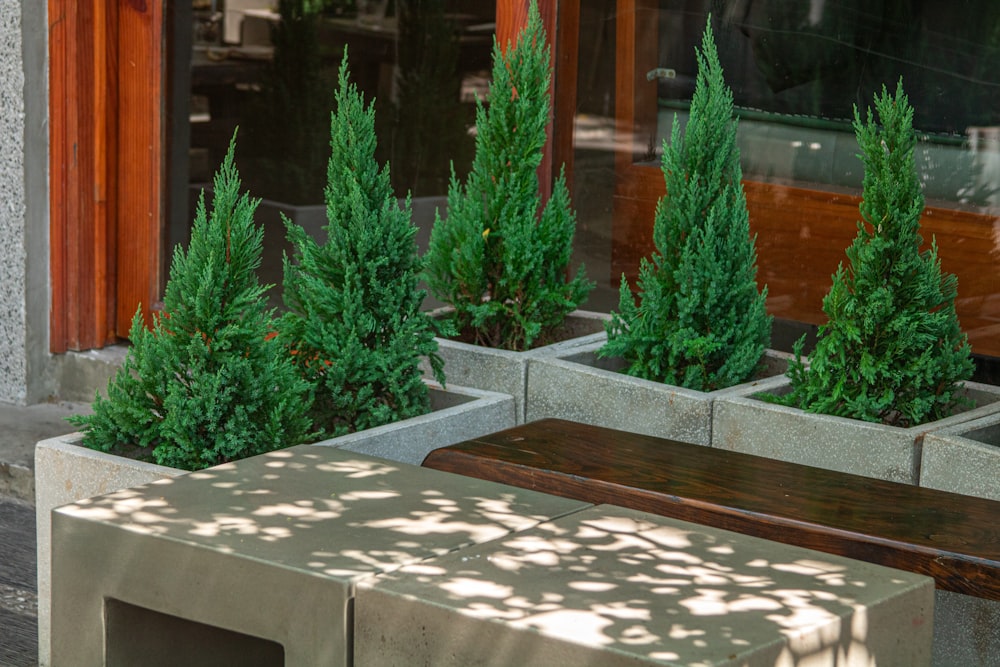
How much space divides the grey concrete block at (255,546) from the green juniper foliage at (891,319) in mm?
1577

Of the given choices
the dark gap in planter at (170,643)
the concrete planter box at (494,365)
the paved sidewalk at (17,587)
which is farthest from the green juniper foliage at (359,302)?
the paved sidewalk at (17,587)

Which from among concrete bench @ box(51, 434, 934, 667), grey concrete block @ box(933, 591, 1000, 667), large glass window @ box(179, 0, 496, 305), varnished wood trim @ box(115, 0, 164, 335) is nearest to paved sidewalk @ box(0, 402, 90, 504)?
varnished wood trim @ box(115, 0, 164, 335)

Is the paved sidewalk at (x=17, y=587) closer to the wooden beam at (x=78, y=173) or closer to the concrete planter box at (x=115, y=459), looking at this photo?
the concrete planter box at (x=115, y=459)

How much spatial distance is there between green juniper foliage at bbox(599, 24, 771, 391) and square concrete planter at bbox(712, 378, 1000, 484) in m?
0.33

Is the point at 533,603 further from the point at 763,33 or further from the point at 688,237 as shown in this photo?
the point at 763,33

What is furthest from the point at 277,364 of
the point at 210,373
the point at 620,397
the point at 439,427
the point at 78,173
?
the point at 78,173

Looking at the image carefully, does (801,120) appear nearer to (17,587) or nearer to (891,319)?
(891,319)

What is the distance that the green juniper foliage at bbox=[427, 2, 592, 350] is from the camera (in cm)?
584

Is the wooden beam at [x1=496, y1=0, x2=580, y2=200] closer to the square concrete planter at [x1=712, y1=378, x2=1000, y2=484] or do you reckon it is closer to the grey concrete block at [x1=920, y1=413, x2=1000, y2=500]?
the square concrete planter at [x1=712, y1=378, x2=1000, y2=484]

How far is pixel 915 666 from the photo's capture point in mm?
3258

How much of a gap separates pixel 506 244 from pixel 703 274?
88 centimetres

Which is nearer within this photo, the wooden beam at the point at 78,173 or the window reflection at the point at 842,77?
the window reflection at the point at 842,77

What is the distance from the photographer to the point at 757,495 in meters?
4.07

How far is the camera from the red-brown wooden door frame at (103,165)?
734 centimetres
